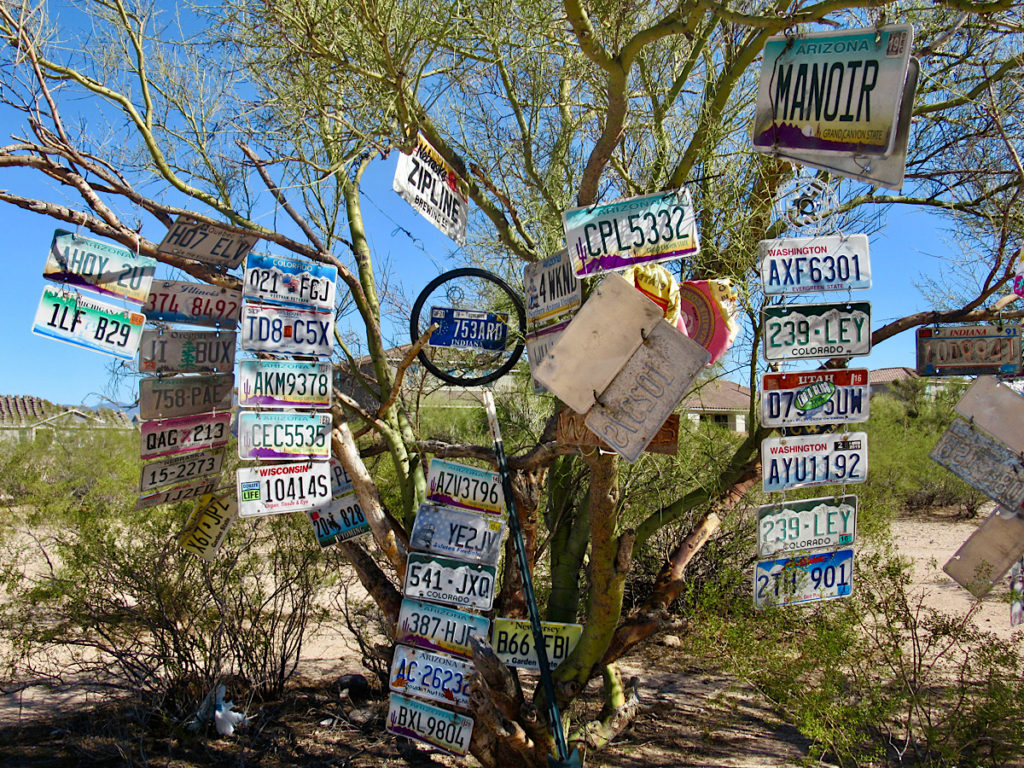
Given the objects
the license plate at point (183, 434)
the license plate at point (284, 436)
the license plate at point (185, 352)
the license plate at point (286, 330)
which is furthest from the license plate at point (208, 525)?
the license plate at point (286, 330)

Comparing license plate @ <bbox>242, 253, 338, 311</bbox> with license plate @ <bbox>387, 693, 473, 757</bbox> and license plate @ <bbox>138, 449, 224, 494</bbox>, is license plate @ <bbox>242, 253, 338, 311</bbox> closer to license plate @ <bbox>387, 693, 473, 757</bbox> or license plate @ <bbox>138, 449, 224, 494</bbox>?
license plate @ <bbox>138, 449, 224, 494</bbox>

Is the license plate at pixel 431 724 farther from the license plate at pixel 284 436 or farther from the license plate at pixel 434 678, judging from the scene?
the license plate at pixel 284 436

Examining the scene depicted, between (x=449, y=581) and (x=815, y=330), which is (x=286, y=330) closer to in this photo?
(x=449, y=581)

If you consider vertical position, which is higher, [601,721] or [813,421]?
[813,421]

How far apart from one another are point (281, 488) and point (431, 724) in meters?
1.75

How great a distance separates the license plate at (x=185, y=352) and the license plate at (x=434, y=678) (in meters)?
2.24

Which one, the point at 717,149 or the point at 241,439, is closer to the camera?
the point at 241,439

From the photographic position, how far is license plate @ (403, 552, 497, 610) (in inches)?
187

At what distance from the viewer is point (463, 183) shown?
456cm

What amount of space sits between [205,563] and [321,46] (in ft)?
12.3

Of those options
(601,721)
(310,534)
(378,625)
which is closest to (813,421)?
(601,721)

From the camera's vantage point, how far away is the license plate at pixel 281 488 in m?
4.28

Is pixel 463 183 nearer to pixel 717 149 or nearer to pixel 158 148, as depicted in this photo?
pixel 717 149

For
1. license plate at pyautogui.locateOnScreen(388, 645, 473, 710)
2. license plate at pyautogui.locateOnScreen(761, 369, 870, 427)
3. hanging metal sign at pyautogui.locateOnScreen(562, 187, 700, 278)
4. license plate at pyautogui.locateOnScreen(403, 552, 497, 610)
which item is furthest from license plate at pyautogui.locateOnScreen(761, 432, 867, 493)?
license plate at pyautogui.locateOnScreen(388, 645, 473, 710)
